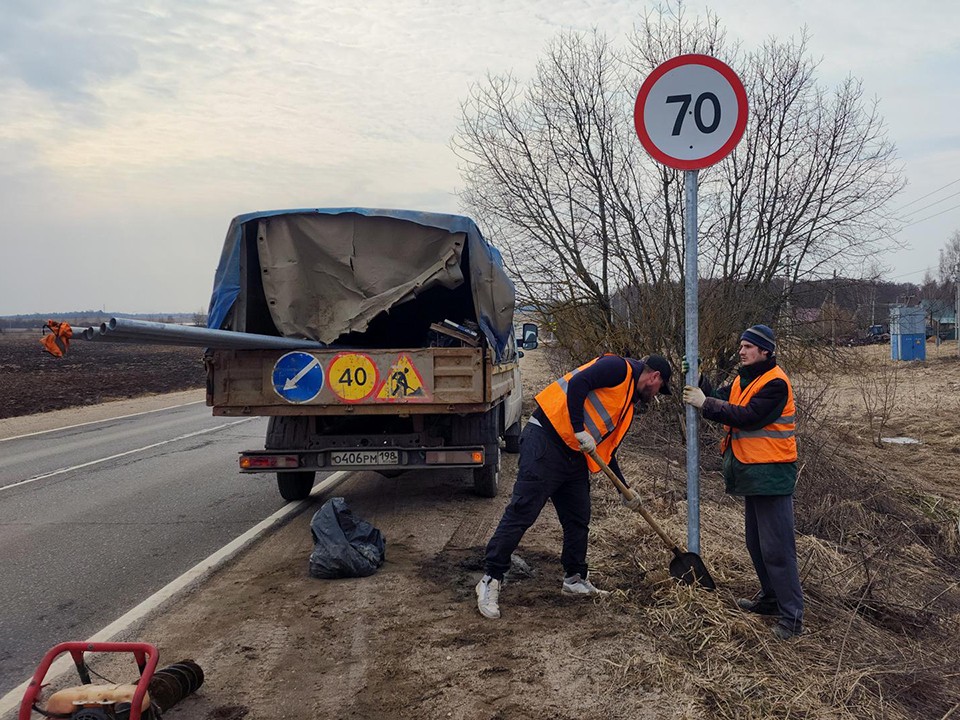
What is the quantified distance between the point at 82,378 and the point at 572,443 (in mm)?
28132

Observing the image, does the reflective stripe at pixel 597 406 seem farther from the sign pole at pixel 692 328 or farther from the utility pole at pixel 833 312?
the utility pole at pixel 833 312

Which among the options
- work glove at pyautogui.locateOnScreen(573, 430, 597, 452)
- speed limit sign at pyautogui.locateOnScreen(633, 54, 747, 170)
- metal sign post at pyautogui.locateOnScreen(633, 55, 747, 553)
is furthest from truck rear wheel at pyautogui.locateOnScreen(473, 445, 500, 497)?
speed limit sign at pyautogui.locateOnScreen(633, 54, 747, 170)

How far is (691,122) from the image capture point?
436 centimetres

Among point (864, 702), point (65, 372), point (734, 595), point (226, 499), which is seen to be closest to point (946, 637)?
point (734, 595)

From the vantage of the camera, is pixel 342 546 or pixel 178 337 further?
pixel 342 546

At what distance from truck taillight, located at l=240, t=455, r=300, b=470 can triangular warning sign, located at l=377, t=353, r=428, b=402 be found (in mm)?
A: 1001

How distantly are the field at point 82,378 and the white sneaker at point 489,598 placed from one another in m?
13.0

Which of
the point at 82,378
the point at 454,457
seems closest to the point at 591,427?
the point at 454,457

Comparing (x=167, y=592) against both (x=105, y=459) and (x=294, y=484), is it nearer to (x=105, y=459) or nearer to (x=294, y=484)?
(x=294, y=484)

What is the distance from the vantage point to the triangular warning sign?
276 inches

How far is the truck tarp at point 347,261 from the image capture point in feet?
24.3

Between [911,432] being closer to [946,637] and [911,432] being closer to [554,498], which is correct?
[946,637]

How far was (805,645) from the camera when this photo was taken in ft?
13.3

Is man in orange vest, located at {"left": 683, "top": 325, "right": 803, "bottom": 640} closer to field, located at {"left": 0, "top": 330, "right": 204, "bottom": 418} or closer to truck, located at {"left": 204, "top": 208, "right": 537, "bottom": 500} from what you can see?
truck, located at {"left": 204, "top": 208, "right": 537, "bottom": 500}
